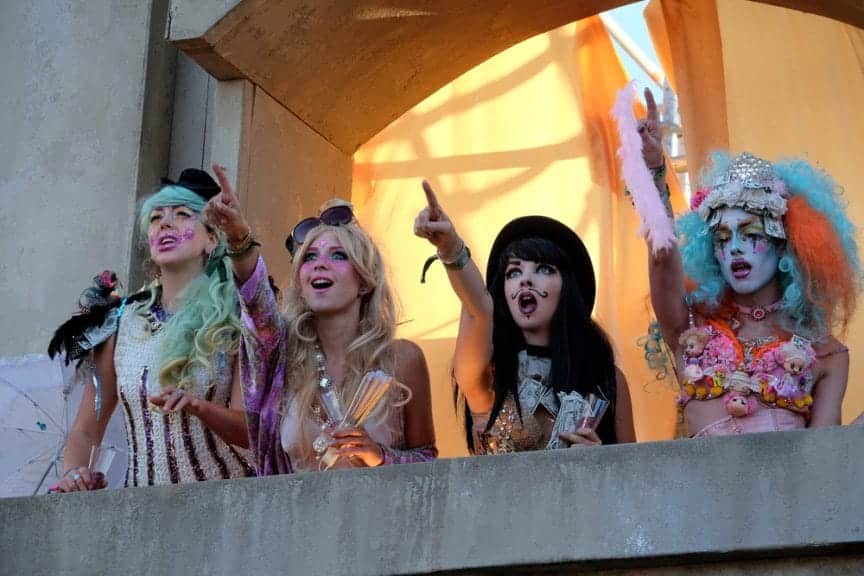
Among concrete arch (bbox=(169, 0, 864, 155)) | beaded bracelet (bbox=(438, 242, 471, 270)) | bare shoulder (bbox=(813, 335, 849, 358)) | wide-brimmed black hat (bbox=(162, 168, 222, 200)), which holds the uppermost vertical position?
concrete arch (bbox=(169, 0, 864, 155))

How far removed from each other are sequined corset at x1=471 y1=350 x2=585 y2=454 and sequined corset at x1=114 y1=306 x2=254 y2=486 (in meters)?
0.70

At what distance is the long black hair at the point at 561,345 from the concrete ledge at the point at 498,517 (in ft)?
3.19

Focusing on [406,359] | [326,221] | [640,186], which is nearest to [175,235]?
[326,221]

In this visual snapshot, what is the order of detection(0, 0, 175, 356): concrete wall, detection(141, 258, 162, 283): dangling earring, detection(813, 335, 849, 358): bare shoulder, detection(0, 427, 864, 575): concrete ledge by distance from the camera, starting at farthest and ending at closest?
detection(0, 0, 175, 356): concrete wall
detection(141, 258, 162, 283): dangling earring
detection(813, 335, 849, 358): bare shoulder
detection(0, 427, 864, 575): concrete ledge

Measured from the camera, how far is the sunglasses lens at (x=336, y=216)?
4.68 meters

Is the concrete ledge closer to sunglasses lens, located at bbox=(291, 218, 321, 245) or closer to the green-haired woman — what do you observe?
the green-haired woman

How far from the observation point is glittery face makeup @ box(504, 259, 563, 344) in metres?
4.73

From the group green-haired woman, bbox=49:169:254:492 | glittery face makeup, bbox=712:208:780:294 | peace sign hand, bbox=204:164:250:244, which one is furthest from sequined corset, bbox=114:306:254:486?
glittery face makeup, bbox=712:208:780:294

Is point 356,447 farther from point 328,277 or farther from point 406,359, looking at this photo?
point 328,277

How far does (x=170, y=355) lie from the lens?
4707 mm

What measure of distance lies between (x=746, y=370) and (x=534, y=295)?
65 centimetres

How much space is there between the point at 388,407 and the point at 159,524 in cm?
85

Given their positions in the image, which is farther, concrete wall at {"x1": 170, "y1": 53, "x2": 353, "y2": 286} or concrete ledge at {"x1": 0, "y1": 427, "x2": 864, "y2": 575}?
concrete wall at {"x1": 170, "y1": 53, "x2": 353, "y2": 286}

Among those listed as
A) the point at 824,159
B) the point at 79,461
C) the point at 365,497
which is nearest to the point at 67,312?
the point at 79,461
